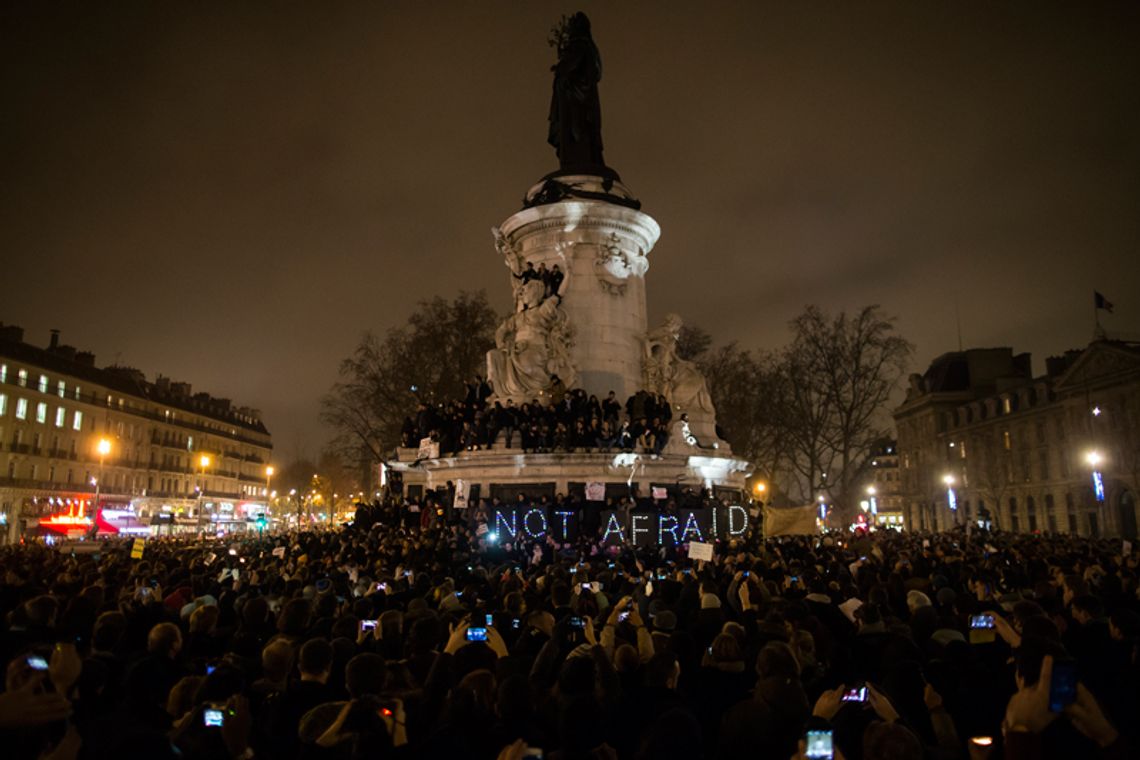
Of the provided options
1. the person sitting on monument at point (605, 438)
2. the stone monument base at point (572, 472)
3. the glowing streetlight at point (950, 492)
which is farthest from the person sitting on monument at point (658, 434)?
the glowing streetlight at point (950, 492)

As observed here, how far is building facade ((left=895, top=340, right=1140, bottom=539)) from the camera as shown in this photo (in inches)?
2061

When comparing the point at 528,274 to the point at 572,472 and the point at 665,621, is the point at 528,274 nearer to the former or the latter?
the point at 572,472

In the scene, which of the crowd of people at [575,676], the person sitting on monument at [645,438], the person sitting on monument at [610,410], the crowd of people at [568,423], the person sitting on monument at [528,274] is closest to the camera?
the crowd of people at [575,676]

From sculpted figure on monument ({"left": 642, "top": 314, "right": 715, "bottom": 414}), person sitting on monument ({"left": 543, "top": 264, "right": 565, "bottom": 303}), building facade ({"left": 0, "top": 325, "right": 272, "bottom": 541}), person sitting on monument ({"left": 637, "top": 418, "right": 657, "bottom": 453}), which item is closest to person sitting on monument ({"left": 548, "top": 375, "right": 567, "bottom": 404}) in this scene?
person sitting on monument ({"left": 637, "top": 418, "right": 657, "bottom": 453})

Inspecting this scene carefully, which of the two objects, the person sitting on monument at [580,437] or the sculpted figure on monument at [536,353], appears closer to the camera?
the person sitting on monument at [580,437]

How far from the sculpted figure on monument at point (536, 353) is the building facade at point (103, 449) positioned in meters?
20.5

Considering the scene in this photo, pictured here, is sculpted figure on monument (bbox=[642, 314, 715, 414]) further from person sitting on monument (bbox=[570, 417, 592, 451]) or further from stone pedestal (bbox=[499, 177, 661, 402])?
person sitting on monument (bbox=[570, 417, 592, 451])

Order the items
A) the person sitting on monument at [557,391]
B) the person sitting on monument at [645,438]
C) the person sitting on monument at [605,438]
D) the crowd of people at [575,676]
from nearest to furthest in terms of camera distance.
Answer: the crowd of people at [575,676] < the person sitting on monument at [605,438] < the person sitting on monument at [645,438] < the person sitting on monument at [557,391]

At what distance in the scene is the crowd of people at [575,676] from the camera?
3.59 metres

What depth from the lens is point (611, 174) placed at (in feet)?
90.9

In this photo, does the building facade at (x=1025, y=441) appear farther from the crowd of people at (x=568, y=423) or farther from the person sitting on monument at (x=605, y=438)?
the person sitting on monument at (x=605, y=438)

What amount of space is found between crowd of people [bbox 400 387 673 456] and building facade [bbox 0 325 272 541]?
2029 centimetres

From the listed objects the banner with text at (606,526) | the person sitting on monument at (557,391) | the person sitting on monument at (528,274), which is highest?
the person sitting on monument at (528,274)

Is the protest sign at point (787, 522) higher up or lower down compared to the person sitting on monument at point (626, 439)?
lower down
